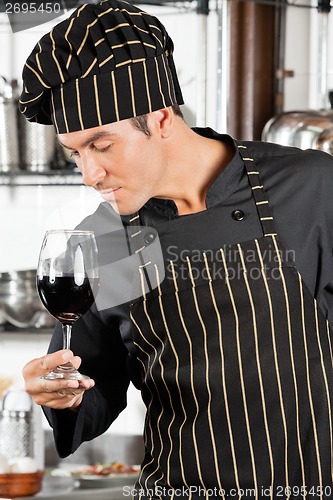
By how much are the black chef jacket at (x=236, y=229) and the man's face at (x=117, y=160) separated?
13 cm

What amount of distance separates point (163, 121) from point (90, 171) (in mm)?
207

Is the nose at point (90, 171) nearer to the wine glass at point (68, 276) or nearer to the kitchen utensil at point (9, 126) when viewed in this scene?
the wine glass at point (68, 276)

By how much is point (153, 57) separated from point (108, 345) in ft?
1.83

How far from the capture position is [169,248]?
5.61 ft

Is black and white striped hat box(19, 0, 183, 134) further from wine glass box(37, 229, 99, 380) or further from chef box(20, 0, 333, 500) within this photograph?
wine glass box(37, 229, 99, 380)

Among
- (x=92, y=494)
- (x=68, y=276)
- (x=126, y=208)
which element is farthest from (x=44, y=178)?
(x=68, y=276)

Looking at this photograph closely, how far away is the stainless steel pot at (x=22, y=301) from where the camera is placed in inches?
131

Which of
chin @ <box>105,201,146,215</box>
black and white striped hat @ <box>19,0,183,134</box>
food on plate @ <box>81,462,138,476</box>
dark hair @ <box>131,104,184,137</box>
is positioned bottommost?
food on plate @ <box>81,462,138,476</box>

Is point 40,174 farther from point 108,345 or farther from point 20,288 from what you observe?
point 108,345

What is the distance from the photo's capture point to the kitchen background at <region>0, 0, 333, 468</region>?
3477 mm

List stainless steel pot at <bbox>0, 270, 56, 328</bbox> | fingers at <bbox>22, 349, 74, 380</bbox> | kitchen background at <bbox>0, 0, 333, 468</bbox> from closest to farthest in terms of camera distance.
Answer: fingers at <bbox>22, 349, 74, 380</bbox>
stainless steel pot at <bbox>0, 270, 56, 328</bbox>
kitchen background at <bbox>0, 0, 333, 468</bbox>

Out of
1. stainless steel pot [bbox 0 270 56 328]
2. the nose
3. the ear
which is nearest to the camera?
the nose

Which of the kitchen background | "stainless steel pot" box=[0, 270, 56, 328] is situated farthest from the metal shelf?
"stainless steel pot" box=[0, 270, 56, 328]

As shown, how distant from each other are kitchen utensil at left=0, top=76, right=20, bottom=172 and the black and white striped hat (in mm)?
1809
